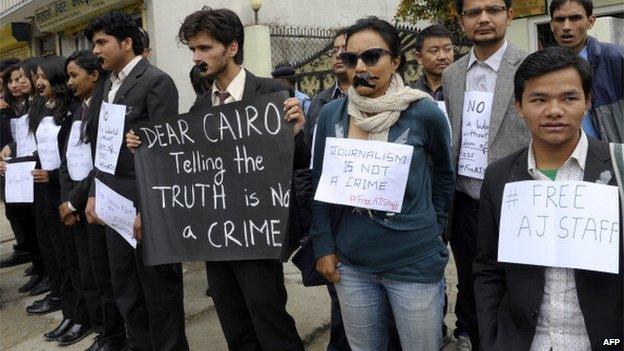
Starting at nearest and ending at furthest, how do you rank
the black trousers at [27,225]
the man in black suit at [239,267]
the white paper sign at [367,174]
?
the white paper sign at [367,174]
the man in black suit at [239,267]
the black trousers at [27,225]

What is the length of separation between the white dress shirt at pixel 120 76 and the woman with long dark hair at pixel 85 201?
22 cm

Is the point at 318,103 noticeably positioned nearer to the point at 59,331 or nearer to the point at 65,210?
the point at 65,210

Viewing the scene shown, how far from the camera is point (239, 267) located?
9.00 feet

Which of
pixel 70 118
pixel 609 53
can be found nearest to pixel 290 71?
pixel 70 118

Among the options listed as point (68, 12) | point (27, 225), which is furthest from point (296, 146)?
point (68, 12)

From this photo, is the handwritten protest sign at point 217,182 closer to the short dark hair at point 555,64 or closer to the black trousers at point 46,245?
the short dark hair at point 555,64

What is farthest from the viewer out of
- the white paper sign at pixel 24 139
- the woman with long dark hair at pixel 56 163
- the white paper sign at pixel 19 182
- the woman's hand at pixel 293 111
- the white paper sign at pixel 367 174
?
the white paper sign at pixel 24 139

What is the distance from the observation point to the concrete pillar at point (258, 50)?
1155 cm

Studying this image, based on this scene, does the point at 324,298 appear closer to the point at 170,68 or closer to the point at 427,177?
the point at 427,177

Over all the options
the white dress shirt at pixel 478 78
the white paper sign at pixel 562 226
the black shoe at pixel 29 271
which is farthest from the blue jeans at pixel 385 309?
the black shoe at pixel 29 271

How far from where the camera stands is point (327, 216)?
245cm

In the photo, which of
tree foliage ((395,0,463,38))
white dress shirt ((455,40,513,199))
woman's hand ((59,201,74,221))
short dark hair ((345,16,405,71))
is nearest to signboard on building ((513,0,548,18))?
tree foliage ((395,0,463,38))

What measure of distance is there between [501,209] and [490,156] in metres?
0.81

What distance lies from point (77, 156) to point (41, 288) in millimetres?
2329
